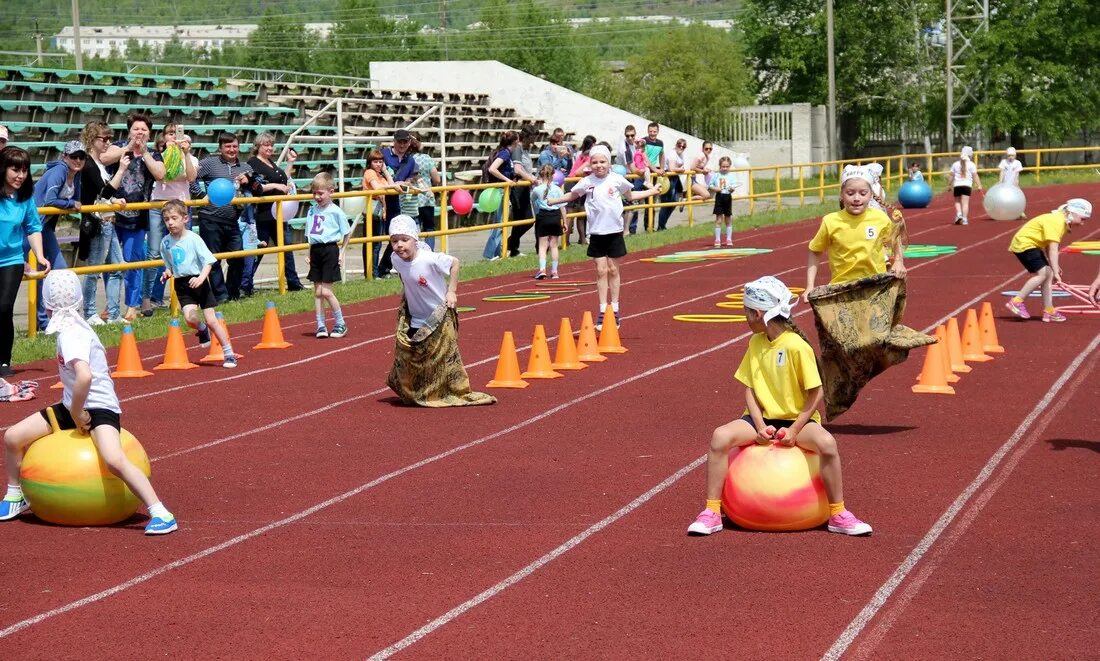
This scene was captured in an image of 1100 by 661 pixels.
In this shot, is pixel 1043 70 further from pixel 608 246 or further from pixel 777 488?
pixel 777 488

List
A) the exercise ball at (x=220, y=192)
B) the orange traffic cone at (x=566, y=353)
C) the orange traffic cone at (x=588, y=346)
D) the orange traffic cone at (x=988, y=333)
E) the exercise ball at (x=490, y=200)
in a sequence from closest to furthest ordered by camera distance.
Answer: the orange traffic cone at (x=566, y=353) → the orange traffic cone at (x=588, y=346) → the orange traffic cone at (x=988, y=333) → the exercise ball at (x=220, y=192) → the exercise ball at (x=490, y=200)

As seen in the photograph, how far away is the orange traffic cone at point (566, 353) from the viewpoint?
564 inches

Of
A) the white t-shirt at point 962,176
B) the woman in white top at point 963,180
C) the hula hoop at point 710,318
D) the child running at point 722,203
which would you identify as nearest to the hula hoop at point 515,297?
the hula hoop at point 710,318

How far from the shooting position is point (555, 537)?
825 centimetres

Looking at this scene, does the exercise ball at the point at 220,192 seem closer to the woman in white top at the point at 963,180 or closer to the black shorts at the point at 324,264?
the black shorts at the point at 324,264

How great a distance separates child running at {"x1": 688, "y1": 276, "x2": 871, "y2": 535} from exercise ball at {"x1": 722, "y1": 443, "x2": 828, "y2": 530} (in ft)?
0.17

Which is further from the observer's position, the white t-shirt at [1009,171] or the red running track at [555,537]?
the white t-shirt at [1009,171]

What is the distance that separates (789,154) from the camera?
57094mm

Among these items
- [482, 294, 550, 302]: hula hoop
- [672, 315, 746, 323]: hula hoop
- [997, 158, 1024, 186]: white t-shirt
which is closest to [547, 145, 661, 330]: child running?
[672, 315, 746, 323]: hula hoop

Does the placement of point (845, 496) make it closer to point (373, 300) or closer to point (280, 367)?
point (280, 367)

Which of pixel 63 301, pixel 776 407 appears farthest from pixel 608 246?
pixel 63 301

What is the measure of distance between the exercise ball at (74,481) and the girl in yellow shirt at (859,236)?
501 cm

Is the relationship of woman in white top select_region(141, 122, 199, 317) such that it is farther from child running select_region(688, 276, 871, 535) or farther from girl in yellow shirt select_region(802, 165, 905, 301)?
child running select_region(688, 276, 871, 535)

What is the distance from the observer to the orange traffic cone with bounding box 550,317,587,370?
1432cm
